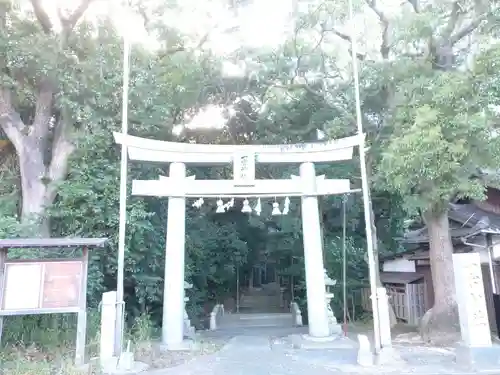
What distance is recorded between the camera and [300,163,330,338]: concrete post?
12.1 m

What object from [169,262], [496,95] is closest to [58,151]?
[169,262]

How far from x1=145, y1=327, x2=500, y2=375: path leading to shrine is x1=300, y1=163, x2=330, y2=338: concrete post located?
90 centimetres

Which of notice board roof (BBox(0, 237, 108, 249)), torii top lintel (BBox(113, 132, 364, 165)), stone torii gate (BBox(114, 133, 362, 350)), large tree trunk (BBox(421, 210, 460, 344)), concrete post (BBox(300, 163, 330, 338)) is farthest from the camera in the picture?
torii top lintel (BBox(113, 132, 364, 165))

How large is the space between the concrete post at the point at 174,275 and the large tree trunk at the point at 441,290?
736 cm

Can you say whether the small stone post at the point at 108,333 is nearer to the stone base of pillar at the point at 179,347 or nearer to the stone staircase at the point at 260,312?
the stone base of pillar at the point at 179,347

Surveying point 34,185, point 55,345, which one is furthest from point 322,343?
point 34,185

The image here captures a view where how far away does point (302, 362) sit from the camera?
384 inches

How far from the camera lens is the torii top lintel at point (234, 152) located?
1235cm

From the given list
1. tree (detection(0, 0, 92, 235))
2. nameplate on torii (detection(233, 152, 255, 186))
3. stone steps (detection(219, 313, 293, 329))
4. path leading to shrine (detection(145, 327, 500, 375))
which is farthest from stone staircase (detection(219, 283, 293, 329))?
tree (detection(0, 0, 92, 235))

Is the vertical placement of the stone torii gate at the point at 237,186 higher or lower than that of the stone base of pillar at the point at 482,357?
higher

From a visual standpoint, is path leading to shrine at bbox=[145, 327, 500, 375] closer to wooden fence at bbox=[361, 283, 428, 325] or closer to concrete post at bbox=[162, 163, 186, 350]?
concrete post at bbox=[162, 163, 186, 350]

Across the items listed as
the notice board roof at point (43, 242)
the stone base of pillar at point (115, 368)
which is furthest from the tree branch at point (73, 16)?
the stone base of pillar at point (115, 368)

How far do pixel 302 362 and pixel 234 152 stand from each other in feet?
20.2

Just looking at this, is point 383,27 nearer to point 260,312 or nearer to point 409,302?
point 409,302
